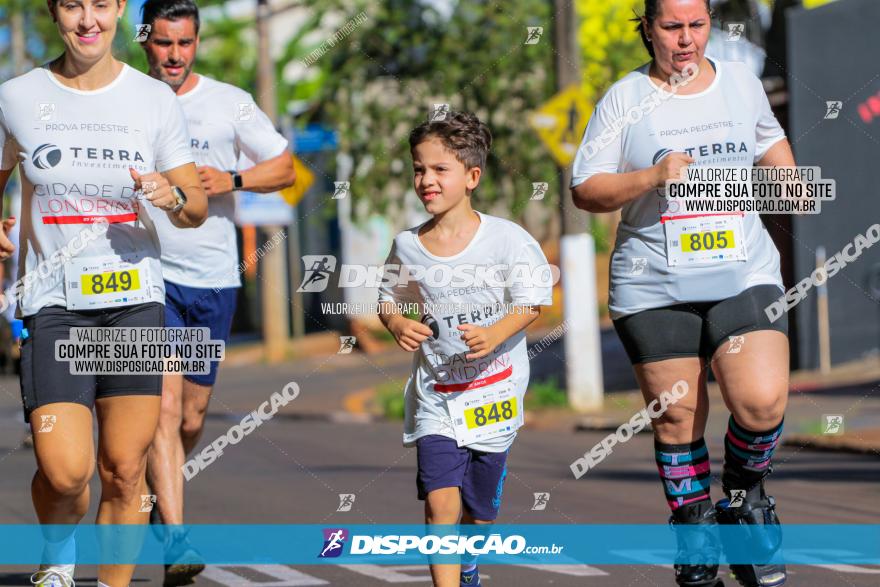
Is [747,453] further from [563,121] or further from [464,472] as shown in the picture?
[563,121]

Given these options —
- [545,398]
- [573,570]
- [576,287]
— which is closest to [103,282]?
[573,570]

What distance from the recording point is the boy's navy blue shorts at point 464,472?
5.86 metres

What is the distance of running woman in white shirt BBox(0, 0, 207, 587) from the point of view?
5.68 meters

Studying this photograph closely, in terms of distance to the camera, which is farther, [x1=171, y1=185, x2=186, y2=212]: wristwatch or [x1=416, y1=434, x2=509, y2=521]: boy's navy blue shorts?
[x1=416, y1=434, x2=509, y2=521]: boy's navy blue shorts

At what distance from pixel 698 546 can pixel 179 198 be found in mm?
2177

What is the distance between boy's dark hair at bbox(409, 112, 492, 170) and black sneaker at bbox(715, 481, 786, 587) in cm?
152

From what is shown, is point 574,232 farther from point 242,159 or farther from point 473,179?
point 473,179

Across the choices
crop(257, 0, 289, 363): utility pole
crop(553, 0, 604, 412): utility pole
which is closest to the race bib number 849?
crop(553, 0, 604, 412): utility pole

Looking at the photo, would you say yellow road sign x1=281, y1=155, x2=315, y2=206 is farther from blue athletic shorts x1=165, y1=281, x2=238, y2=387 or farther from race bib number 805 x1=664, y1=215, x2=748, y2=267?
race bib number 805 x1=664, y1=215, x2=748, y2=267

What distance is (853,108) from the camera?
711 inches

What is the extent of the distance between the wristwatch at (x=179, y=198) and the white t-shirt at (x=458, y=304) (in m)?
0.77

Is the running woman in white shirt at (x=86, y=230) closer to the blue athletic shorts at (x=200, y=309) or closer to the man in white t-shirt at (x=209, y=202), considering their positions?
the man in white t-shirt at (x=209, y=202)

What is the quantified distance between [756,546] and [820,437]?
288 inches

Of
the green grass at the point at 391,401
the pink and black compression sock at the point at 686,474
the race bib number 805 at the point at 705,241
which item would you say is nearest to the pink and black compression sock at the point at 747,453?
the pink and black compression sock at the point at 686,474
